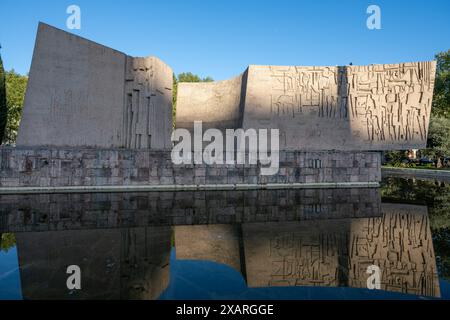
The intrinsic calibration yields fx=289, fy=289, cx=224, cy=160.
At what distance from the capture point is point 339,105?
46.2 ft

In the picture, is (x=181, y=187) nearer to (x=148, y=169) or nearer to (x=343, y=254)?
Result: (x=148, y=169)

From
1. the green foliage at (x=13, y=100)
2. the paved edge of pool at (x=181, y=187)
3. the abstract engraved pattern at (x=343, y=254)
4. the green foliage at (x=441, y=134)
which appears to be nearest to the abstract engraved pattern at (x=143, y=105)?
the paved edge of pool at (x=181, y=187)

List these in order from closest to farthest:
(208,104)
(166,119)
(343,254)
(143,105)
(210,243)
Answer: (343,254), (210,243), (143,105), (166,119), (208,104)

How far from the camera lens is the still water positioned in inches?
122

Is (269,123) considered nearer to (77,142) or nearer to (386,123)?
(386,123)

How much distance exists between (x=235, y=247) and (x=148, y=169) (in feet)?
22.7

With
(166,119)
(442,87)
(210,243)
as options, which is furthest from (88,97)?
(442,87)

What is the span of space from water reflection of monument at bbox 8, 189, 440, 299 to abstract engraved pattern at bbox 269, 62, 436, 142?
7453 millimetres

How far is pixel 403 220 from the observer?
6.29 m

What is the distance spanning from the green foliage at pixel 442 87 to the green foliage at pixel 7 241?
1275 inches

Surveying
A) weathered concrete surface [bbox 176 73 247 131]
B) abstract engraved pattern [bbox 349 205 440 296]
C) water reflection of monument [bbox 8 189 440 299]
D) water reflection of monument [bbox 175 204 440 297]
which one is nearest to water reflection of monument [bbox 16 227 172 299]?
water reflection of monument [bbox 8 189 440 299]

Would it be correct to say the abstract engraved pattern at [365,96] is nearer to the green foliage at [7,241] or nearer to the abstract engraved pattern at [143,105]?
the abstract engraved pattern at [143,105]

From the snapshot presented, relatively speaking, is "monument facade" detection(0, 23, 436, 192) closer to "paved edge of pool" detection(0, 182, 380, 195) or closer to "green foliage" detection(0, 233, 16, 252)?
"paved edge of pool" detection(0, 182, 380, 195)

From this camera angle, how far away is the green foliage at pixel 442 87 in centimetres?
2631
